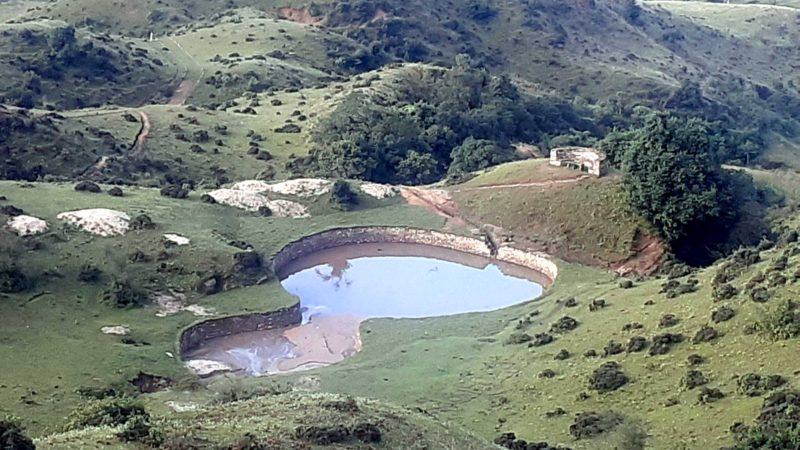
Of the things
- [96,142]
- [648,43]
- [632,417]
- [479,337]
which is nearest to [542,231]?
[479,337]

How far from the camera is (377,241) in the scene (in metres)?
78.6

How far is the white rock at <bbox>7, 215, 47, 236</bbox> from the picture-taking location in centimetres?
6375

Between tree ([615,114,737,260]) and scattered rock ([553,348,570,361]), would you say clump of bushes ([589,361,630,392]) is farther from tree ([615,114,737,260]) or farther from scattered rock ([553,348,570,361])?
tree ([615,114,737,260])

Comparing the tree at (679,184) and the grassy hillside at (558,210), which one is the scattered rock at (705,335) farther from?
the grassy hillside at (558,210)

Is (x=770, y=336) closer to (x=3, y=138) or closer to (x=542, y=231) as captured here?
(x=542, y=231)

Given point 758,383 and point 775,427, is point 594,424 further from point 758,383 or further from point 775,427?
point 775,427

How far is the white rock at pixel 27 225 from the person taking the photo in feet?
209

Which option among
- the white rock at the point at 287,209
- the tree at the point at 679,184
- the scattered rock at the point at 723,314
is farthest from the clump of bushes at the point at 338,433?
the white rock at the point at 287,209

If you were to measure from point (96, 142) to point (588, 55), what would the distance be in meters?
85.7

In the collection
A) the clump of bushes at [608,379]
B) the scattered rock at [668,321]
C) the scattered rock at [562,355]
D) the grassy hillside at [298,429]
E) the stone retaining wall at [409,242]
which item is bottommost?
the stone retaining wall at [409,242]

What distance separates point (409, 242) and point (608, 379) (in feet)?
107

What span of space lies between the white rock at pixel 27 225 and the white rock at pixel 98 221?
76.7 inches

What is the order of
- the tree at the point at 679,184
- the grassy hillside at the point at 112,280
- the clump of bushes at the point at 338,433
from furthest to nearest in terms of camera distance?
1. the tree at the point at 679,184
2. the grassy hillside at the point at 112,280
3. the clump of bushes at the point at 338,433

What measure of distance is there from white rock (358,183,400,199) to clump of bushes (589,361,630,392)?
121 ft
